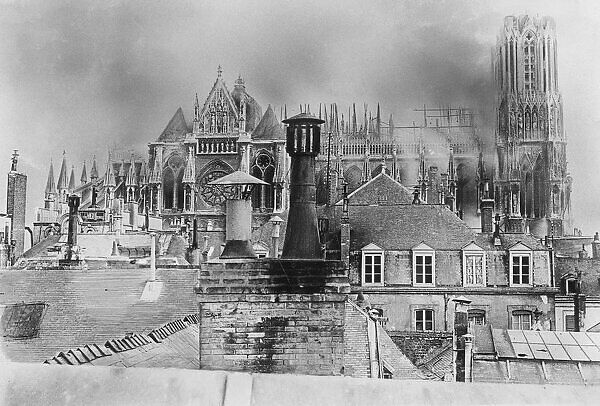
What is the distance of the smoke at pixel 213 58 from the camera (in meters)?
4.16

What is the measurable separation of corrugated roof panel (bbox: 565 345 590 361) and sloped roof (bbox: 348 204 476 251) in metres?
2.46

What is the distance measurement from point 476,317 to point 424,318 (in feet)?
Answer: 1.82

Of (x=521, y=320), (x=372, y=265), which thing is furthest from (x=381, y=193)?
(x=521, y=320)

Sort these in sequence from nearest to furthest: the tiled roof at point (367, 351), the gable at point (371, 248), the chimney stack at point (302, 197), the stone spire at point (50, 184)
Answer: the chimney stack at point (302, 197) → the tiled roof at point (367, 351) → the stone spire at point (50, 184) → the gable at point (371, 248)

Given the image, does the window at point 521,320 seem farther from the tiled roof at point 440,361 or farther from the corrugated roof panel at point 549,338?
the corrugated roof panel at point 549,338

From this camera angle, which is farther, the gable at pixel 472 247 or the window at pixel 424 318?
the gable at pixel 472 247

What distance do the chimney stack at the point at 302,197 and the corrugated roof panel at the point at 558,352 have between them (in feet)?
5.64

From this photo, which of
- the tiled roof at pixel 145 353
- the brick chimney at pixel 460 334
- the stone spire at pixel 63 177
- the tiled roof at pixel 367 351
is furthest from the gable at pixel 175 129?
the brick chimney at pixel 460 334

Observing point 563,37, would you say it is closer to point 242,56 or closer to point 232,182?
point 242,56

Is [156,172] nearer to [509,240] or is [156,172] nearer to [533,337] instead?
[533,337]

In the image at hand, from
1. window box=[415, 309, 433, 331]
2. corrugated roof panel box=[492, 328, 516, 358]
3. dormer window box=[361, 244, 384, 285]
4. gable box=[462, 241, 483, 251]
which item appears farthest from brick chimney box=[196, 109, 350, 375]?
gable box=[462, 241, 483, 251]

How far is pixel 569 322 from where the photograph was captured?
555 cm

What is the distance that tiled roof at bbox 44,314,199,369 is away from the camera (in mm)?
3438

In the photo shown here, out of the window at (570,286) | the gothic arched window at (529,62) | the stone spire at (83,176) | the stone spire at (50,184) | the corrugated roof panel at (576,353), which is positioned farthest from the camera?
the window at (570,286)
